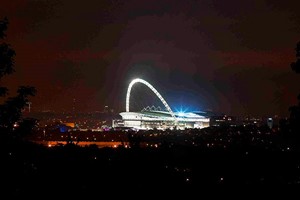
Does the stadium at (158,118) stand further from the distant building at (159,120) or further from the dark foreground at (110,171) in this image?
the dark foreground at (110,171)

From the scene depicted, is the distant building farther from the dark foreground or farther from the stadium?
the dark foreground

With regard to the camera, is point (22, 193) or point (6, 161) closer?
point (6, 161)

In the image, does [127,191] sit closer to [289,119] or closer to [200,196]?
[200,196]

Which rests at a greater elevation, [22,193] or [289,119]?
[289,119]

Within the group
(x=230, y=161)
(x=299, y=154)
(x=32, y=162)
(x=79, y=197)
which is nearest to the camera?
(x=79, y=197)

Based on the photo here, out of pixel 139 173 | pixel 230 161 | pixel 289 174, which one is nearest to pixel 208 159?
pixel 230 161

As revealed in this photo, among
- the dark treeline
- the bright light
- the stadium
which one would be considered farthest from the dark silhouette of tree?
the bright light

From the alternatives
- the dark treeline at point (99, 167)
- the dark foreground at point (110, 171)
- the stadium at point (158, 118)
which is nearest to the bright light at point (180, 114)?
the stadium at point (158, 118)

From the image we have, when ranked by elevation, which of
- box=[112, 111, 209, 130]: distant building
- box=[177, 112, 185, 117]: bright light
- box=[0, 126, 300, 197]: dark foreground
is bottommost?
box=[0, 126, 300, 197]: dark foreground

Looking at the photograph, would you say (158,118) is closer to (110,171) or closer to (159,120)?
(159,120)
